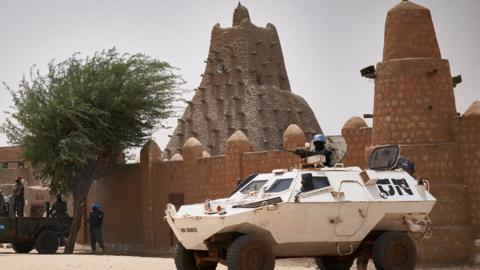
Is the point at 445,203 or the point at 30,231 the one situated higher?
the point at 445,203

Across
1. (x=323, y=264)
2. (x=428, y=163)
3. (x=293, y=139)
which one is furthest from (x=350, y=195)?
(x=293, y=139)

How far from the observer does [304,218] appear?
13961 mm

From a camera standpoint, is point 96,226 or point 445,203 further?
point 96,226

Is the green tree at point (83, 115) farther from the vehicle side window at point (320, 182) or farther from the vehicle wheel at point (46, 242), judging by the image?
the vehicle side window at point (320, 182)

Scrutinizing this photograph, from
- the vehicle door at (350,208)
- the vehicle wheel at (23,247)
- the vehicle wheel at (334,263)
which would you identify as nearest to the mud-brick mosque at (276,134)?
the vehicle wheel at (334,263)

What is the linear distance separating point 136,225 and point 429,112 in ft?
43.6

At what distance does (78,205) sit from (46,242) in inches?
142

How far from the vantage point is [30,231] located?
83.6ft

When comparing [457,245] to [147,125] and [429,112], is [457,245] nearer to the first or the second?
[429,112]

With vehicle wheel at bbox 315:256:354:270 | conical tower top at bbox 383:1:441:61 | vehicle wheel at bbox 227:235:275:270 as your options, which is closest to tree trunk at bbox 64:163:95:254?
conical tower top at bbox 383:1:441:61

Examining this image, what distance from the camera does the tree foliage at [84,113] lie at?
93.8 feet

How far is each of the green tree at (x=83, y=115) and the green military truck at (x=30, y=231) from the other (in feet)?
7.73

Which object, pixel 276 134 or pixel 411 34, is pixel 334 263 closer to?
pixel 411 34

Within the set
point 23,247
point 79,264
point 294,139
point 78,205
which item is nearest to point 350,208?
point 79,264
